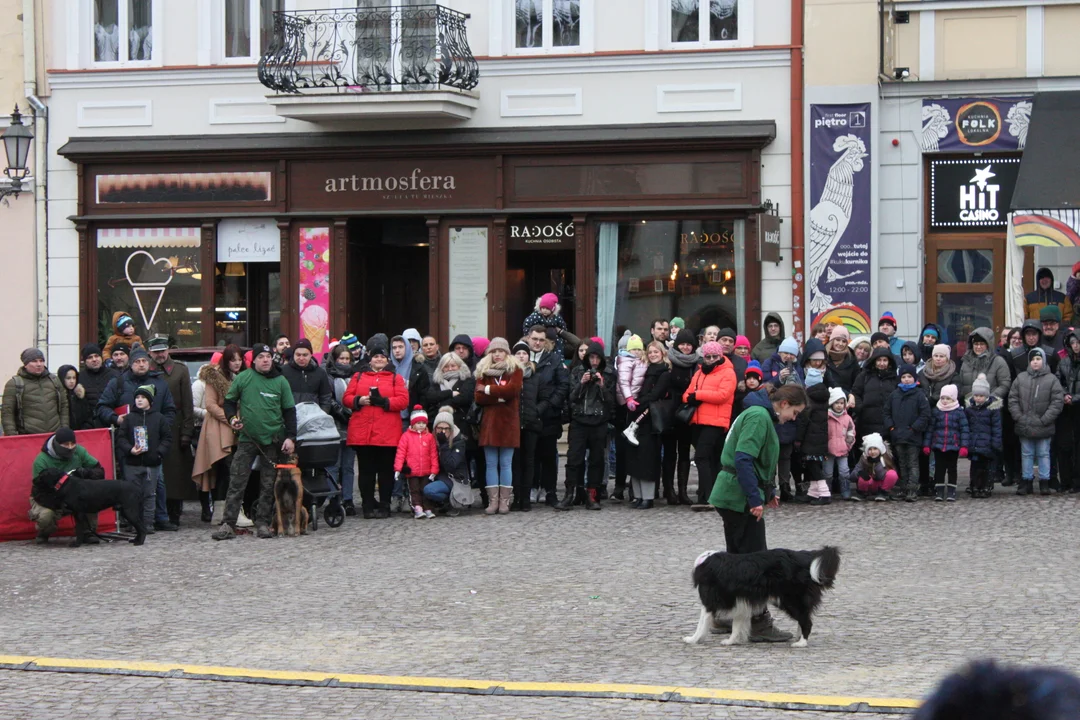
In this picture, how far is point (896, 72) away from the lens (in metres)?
19.5

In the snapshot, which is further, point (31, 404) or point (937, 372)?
point (937, 372)

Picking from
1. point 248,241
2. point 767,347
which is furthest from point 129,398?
point 248,241

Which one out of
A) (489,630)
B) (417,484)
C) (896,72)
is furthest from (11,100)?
(489,630)

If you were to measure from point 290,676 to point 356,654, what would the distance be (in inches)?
26.4

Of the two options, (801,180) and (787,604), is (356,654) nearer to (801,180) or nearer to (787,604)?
(787,604)

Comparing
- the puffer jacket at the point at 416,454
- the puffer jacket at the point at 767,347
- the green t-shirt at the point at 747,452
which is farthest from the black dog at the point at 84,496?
the puffer jacket at the point at 767,347

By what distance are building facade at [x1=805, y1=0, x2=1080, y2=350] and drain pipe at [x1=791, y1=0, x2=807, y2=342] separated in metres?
0.14

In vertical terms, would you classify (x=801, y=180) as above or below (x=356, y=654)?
above

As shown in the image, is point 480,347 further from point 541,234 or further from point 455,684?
point 455,684

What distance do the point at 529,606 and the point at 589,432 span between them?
5212 mm

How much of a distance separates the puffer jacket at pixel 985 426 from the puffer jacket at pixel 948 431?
0.26 feet

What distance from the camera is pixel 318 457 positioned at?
1348cm

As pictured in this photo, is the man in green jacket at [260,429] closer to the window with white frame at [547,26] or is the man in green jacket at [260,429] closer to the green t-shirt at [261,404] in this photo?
the green t-shirt at [261,404]

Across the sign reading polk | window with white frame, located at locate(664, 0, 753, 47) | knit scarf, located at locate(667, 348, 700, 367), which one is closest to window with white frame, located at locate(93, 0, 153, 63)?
the sign reading polk
